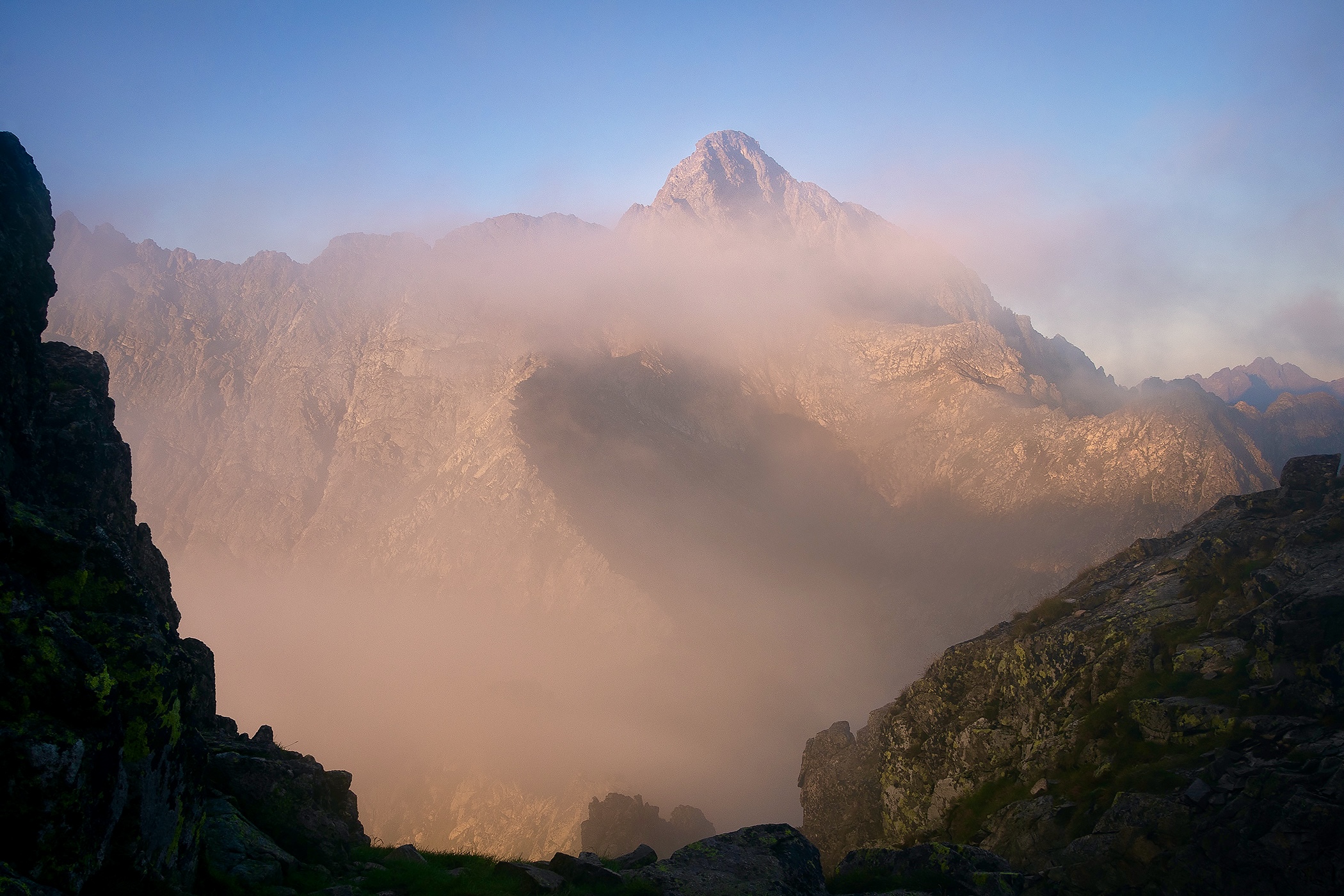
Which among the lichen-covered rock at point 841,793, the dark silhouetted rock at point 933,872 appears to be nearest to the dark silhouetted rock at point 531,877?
the dark silhouetted rock at point 933,872

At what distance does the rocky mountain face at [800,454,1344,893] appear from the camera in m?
17.2

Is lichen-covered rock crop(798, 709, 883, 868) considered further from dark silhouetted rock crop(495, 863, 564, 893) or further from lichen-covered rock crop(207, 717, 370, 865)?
lichen-covered rock crop(207, 717, 370, 865)

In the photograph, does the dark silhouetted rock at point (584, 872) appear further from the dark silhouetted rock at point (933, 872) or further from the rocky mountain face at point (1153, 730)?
the rocky mountain face at point (1153, 730)

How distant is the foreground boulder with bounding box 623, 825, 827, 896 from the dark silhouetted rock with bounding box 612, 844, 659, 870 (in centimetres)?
201

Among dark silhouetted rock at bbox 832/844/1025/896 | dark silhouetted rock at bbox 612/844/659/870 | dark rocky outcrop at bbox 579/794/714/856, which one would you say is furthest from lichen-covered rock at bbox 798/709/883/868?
dark rocky outcrop at bbox 579/794/714/856

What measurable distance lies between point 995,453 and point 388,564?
165 meters

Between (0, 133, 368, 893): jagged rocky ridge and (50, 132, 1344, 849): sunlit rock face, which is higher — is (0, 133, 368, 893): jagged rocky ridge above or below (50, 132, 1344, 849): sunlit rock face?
below

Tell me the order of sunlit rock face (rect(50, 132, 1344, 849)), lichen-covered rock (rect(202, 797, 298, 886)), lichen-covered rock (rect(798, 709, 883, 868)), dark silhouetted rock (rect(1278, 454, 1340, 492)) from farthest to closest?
1. sunlit rock face (rect(50, 132, 1344, 849))
2. lichen-covered rock (rect(798, 709, 883, 868))
3. dark silhouetted rock (rect(1278, 454, 1340, 492))
4. lichen-covered rock (rect(202, 797, 298, 886))

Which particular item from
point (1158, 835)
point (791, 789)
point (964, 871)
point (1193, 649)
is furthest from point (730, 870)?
point (791, 789)

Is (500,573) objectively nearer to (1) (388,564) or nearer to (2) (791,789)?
(1) (388,564)

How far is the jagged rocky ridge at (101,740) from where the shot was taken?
8.83 meters

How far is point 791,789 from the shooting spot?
123938mm

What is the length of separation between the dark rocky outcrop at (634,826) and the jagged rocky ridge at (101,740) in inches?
3440

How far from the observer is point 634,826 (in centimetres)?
9750
